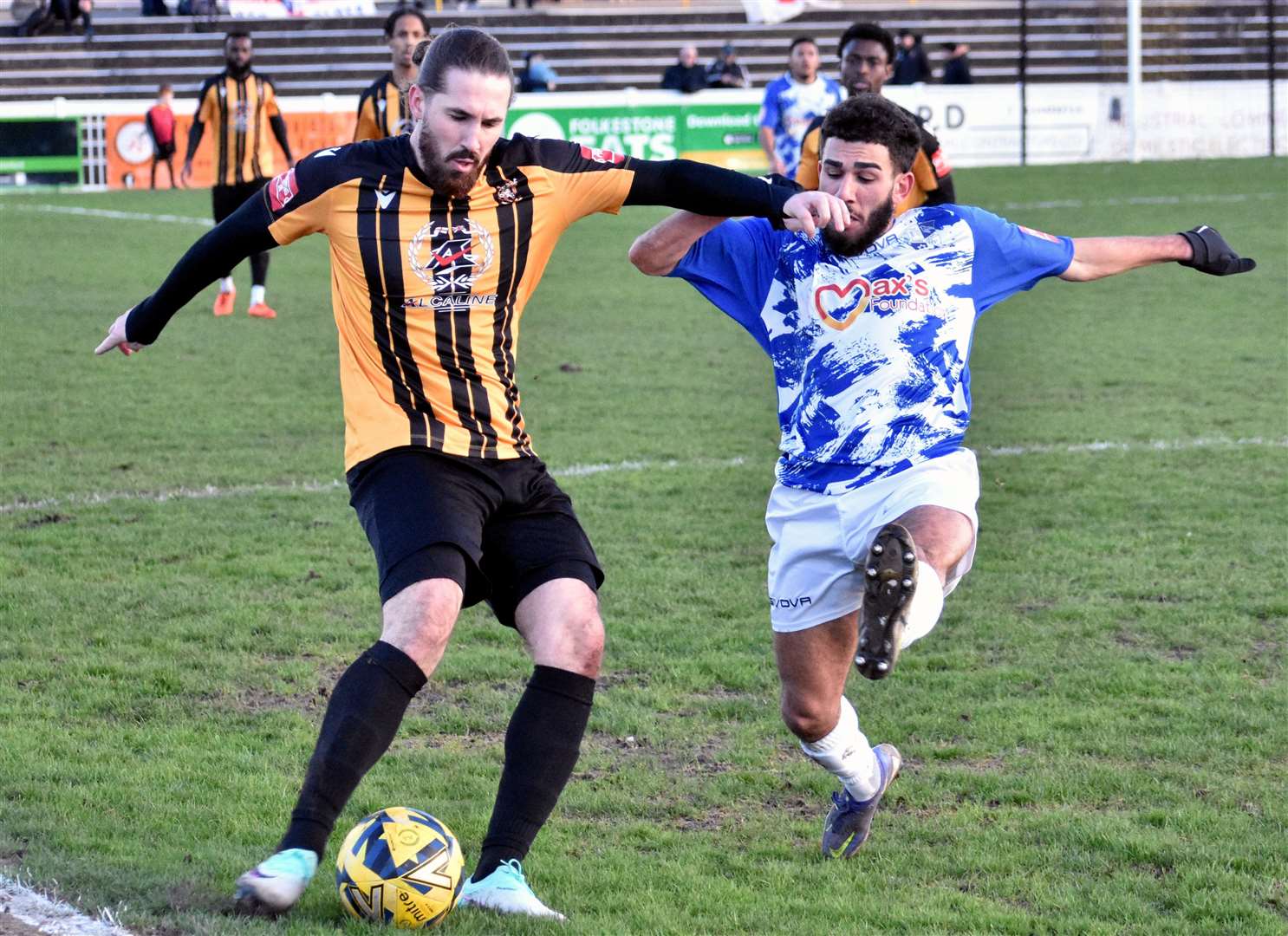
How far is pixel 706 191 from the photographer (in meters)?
4.11

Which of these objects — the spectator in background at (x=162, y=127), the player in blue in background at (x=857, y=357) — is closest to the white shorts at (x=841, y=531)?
the player in blue in background at (x=857, y=357)

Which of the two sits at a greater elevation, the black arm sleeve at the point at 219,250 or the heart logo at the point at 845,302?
the black arm sleeve at the point at 219,250

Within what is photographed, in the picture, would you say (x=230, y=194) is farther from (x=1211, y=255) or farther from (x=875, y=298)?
(x=1211, y=255)

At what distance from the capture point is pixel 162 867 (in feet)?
12.9

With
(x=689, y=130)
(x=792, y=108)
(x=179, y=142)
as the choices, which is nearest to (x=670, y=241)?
(x=792, y=108)

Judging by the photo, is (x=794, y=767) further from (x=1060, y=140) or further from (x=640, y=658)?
(x=1060, y=140)

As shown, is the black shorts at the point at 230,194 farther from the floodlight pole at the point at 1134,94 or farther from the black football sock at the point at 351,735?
the floodlight pole at the point at 1134,94

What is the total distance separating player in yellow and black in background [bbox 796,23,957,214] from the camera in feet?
28.3

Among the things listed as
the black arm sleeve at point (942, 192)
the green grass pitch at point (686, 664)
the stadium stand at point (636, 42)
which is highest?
the stadium stand at point (636, 42)

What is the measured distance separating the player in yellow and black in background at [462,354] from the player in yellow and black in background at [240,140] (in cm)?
1059

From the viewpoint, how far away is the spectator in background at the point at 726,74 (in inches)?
1171

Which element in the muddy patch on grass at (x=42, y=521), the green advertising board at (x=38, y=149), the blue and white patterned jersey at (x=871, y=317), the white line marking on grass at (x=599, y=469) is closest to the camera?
the blue and white patterned jersey at (x=871, y=317)

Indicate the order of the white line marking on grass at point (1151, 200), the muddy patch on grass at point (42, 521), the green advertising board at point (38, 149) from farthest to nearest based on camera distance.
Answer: the green advertising board at point (38, 149)
the white line marking on grass at point (1151, 200)
the muddy patch on grass at point (42, 521)

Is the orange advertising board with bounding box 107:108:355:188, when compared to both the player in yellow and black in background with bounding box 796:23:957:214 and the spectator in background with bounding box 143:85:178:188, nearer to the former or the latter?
the spectator in background with bounding box 143:85:178:188
